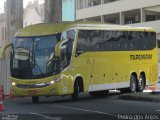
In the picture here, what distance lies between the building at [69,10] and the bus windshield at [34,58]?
180ft

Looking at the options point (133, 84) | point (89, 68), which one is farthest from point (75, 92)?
point (133, 84)

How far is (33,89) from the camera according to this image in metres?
23.0

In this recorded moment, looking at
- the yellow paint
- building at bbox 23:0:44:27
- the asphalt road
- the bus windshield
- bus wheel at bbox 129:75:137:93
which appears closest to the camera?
the asphalt road

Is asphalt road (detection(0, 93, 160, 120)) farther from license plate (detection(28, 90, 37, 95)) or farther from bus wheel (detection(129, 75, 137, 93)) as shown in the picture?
bus wheel (detection(129, 75, 137, 93))

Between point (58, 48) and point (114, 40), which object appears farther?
point (114, 40)

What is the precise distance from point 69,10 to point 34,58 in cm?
5716

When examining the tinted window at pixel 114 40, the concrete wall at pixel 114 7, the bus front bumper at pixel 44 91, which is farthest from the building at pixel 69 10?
the bus front bumper at pixel 44 91

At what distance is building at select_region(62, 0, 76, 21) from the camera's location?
78688 mm

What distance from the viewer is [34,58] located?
23.2m

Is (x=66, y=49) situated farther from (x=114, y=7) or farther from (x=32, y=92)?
(x=114, y=7)

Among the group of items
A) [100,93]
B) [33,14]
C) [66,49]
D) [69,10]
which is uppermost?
[33,14]

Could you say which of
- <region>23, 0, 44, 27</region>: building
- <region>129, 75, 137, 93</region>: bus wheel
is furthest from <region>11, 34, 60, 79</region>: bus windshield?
<region>23, 0, 44, 27</region>: building

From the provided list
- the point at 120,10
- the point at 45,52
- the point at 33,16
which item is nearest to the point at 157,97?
A: the point at 45,52

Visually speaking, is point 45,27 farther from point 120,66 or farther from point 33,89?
point 120,66
